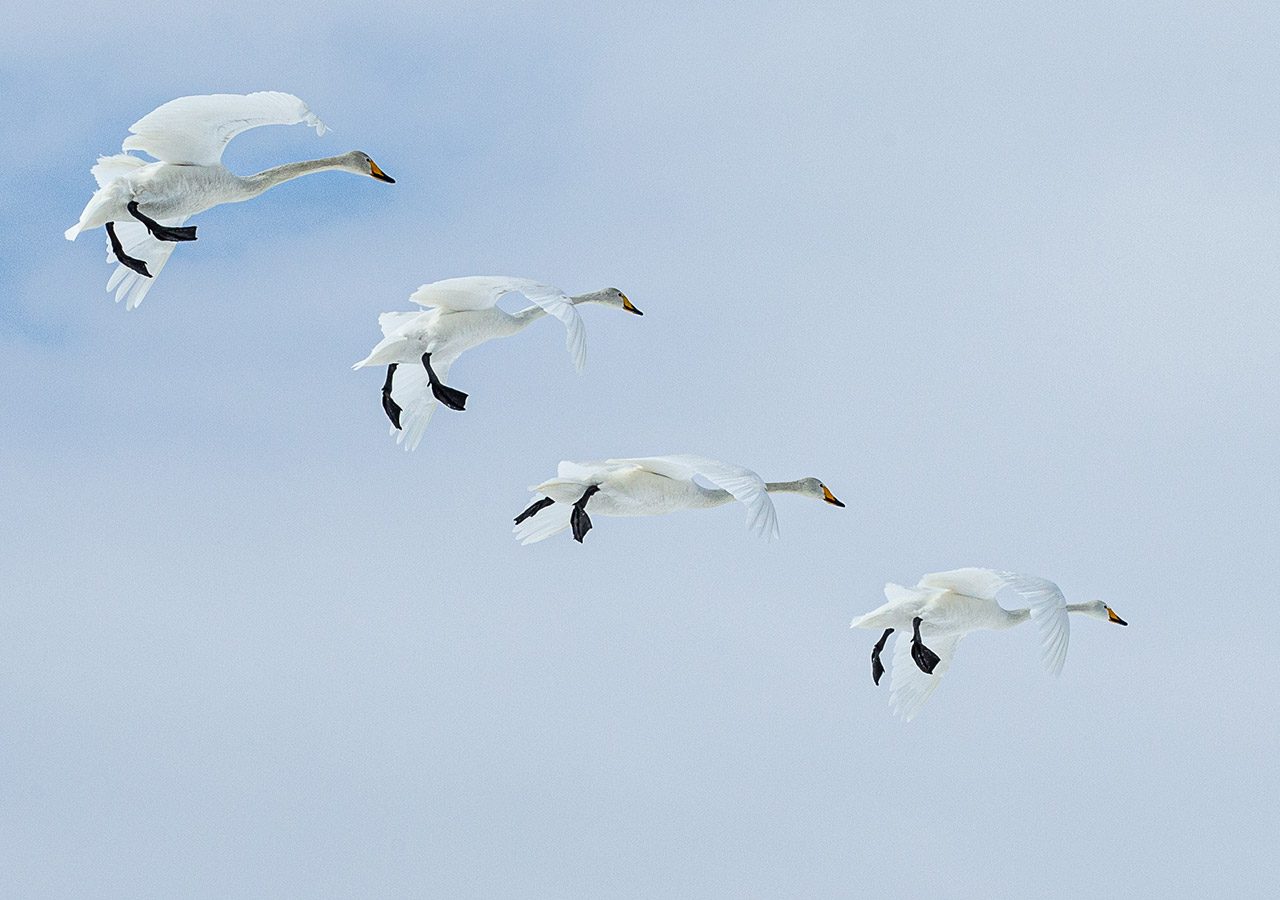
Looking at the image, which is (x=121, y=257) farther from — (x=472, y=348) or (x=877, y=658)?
(x=877, y=658)

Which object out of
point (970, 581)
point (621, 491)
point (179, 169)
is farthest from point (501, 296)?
point (970, 581)

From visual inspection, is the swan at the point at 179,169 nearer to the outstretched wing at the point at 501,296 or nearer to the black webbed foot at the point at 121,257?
the black webbed foot at the point at 121,257

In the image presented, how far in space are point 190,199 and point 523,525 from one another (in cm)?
538

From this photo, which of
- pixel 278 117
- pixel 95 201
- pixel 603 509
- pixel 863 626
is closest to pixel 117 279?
pixel 95 201

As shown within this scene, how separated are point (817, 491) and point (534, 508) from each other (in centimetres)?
391

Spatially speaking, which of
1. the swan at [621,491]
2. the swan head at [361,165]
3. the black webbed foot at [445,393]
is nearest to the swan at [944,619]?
the swan at [621,491]

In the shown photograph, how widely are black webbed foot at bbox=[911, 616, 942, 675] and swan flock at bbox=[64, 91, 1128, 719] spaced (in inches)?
0.7

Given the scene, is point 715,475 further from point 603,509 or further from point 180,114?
point 180,114

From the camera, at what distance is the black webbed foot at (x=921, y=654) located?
26.1 meters

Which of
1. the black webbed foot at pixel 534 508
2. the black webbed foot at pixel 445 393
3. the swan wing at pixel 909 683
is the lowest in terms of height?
the swan wing at pixel 909 683

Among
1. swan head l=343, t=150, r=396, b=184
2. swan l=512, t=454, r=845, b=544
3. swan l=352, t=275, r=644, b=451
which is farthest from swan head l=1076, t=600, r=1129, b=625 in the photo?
swan head l=343, t=150, r=396, b=184

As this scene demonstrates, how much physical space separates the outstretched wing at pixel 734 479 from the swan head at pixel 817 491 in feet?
10.2

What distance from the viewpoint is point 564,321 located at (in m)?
22.9

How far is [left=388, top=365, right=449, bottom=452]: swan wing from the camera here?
27.2m
